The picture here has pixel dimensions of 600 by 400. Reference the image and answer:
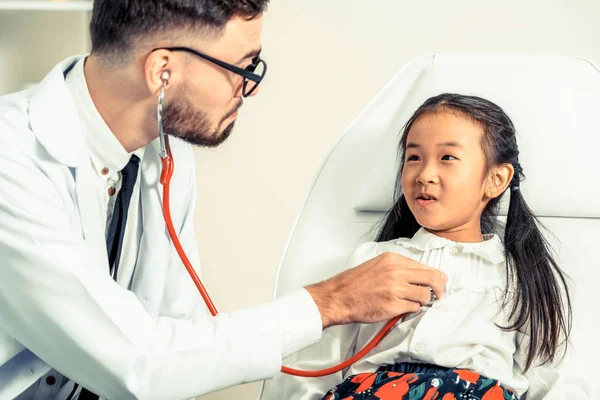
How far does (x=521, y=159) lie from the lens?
167 centimetres

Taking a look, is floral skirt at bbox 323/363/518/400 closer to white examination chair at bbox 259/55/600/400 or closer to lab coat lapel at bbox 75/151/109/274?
white examination chair at bbox 259/55/600/400

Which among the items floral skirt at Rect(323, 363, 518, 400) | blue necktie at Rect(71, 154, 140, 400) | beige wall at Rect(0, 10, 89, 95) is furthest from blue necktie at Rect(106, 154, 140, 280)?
beige wall at Rect(0, 10, 89, 95)

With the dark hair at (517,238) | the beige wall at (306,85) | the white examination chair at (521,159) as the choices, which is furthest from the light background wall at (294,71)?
the dark hair at (517,238)

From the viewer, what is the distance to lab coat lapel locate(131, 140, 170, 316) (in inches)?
61.5

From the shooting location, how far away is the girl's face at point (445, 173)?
1.53m

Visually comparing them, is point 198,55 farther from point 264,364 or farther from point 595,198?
point 595,198

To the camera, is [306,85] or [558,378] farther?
[306,85]

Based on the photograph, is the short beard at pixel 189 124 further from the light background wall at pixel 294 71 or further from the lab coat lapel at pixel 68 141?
the light background wall at pixel 294 71

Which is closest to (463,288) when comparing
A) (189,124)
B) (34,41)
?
(189,124)

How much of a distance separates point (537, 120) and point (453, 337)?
0.53 metres

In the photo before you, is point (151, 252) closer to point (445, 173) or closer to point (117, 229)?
point (117, 229)

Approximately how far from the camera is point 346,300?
4.36 feet

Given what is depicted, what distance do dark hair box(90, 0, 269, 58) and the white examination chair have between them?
1.46 feet

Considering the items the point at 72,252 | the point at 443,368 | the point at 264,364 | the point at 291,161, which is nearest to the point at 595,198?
the point at 443,368
